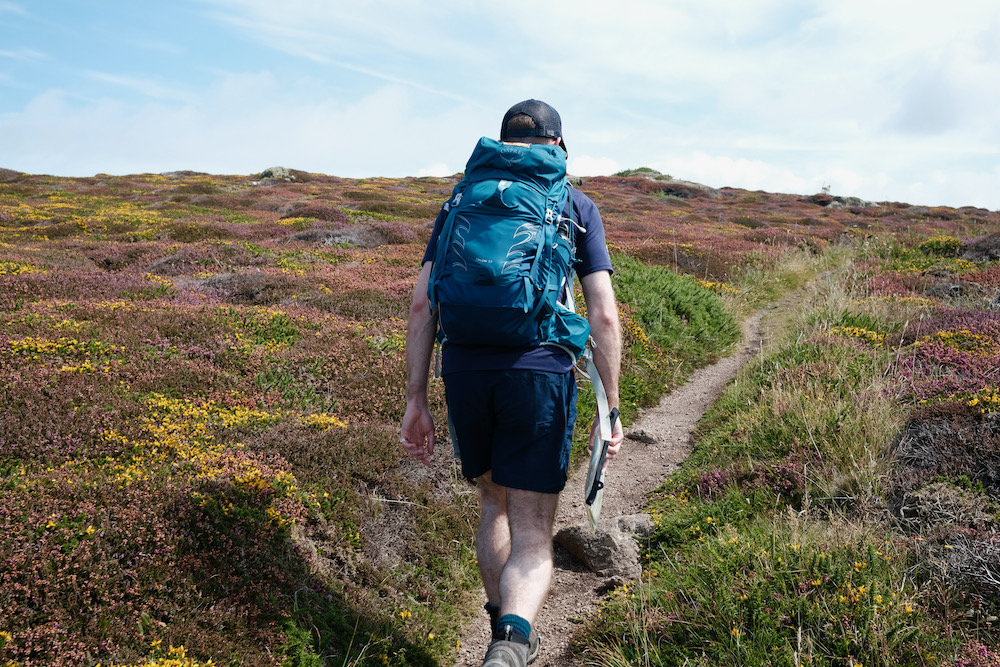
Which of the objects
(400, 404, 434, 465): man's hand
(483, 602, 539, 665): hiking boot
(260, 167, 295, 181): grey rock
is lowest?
(483, 602, 539, 665): hiking boot

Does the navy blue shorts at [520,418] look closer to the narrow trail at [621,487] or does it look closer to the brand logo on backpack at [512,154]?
the brand logo on backpack at [512,154]

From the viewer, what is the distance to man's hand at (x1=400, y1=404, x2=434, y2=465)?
359 cm

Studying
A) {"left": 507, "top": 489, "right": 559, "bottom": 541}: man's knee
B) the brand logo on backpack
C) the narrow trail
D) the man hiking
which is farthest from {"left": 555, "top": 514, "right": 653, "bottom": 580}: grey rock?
the brand logo on backpack

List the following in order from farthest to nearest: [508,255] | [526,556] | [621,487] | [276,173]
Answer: [276,173]
[621,487]
[526,556]
[508,255]

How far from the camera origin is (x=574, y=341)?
3221mm

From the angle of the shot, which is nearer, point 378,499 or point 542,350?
point 542,350

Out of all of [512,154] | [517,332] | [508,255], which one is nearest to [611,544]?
[517,332]

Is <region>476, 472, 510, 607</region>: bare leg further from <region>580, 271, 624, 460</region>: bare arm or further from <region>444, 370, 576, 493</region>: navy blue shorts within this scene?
<region>580, 271, 624, 460</region>: bare arm

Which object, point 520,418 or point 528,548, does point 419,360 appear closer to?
point 520,418

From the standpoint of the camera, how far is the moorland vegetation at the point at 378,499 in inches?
137

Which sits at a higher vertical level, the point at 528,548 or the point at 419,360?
the point at 419,360

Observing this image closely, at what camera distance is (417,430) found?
3.65 metres

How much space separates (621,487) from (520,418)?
4056mm

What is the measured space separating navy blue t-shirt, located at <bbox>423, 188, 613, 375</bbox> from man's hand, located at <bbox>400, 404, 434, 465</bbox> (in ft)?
1.28
